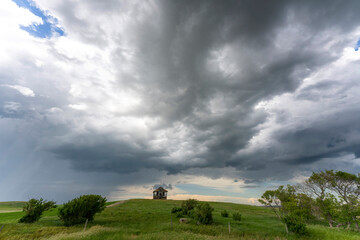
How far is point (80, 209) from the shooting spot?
31.4 metres

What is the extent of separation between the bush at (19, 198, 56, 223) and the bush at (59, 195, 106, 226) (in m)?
5.58

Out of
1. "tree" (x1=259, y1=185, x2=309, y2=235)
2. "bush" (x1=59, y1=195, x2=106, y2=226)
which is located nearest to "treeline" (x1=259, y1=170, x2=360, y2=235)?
"tree" (x1=259, y1=185, x2=309, y2=235)

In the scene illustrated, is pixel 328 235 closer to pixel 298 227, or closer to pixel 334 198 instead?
pixel 298 227

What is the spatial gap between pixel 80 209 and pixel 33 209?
28.6 ft

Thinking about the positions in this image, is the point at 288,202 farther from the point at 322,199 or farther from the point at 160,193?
the point at 160,193

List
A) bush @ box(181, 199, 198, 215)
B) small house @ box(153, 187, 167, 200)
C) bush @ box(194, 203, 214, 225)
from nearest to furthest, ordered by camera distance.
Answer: bush @ box(194, 203, 214, 225) → bush @ box(181, 199, 198, 215) → small house @ box(153, 187, 167, 200)

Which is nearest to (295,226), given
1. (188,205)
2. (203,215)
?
(203,215)

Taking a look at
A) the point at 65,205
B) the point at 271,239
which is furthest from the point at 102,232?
the point at 271,239

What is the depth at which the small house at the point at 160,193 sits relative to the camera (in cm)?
9971

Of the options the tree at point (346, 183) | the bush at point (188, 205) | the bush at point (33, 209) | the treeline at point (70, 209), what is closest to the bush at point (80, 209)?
the treeline at point (70, 209)

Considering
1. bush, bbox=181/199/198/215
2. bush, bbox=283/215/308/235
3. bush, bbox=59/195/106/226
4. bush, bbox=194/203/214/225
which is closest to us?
bush, bbox=283/215/308/235

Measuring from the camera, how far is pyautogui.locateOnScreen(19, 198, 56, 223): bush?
101 feet

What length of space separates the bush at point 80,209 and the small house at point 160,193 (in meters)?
69.5

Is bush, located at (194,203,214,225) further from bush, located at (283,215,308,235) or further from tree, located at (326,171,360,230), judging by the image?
tree, located at (326,171,360,230)
